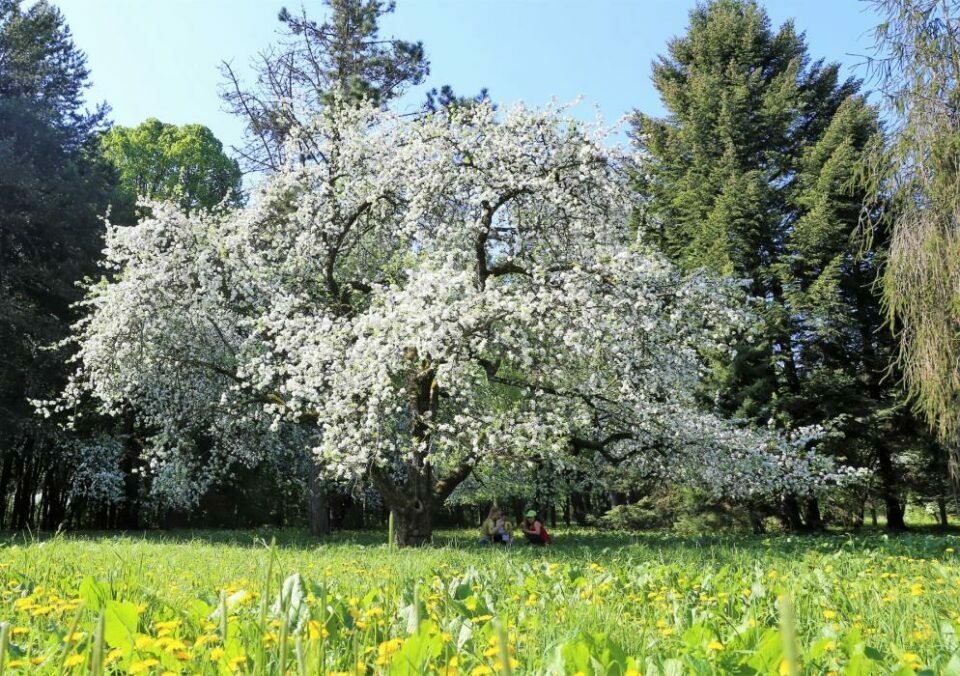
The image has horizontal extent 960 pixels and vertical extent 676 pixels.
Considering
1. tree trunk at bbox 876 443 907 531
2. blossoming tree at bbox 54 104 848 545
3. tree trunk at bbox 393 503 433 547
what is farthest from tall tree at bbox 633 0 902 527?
tree trunk at bbox 393 503 433 547

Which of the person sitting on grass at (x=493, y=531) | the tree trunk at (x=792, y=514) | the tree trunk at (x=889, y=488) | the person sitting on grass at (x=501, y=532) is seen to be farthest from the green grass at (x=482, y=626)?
the tree trunk at (x=889, y=488)

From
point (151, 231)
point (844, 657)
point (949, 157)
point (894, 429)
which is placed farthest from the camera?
point (894, 429)

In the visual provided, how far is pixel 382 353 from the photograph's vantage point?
405 inches

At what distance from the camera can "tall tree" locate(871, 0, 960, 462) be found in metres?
8.61

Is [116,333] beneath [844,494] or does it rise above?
above

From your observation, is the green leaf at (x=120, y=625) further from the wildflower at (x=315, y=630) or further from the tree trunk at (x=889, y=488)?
the tree trunk at (x=889, y=488)

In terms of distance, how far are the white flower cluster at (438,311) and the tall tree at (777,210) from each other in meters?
5.87

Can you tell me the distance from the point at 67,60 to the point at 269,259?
52.5ft

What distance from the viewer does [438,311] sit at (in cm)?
1005

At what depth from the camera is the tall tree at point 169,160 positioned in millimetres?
29672

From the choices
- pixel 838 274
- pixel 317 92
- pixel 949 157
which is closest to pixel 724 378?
pixel 838 274

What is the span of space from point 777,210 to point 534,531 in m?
14.6

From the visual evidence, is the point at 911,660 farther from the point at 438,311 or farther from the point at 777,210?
the point at 777,210

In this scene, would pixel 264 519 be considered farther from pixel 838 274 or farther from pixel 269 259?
→ pixel 838 274
